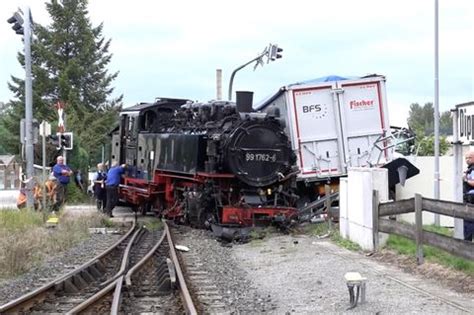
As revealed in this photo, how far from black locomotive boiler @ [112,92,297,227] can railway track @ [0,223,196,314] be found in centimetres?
372

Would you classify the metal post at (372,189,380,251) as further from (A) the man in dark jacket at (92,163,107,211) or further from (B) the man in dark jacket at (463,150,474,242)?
(A) the man in dark jacket at (92,163,107,211)

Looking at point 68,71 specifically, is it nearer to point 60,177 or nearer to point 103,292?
point 60,177

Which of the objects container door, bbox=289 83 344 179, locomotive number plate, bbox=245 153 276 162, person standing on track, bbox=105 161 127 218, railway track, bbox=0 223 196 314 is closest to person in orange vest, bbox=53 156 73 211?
person standing on track, bbox=105 161 127 218

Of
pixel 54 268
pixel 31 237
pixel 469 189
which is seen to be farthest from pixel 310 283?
pixel 31 237

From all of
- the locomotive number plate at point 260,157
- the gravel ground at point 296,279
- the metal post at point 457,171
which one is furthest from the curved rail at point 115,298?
the locomotive number plate at point 260,157

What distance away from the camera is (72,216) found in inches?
716

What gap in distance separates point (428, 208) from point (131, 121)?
13493 millimetres

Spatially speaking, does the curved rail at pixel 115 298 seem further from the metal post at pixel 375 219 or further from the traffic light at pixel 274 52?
the traffic light at pixel 274 52

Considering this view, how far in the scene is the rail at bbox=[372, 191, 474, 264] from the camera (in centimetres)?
828

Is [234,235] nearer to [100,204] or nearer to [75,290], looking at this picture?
[75,290]

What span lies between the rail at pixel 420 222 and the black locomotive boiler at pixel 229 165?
4332mm

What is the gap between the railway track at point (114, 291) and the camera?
8.05 metres

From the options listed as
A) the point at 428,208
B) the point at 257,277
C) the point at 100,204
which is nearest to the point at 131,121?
the point at 100,204

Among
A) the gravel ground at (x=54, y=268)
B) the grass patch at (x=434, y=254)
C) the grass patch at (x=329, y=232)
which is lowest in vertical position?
the gravel ground at (x=54, y=268)
